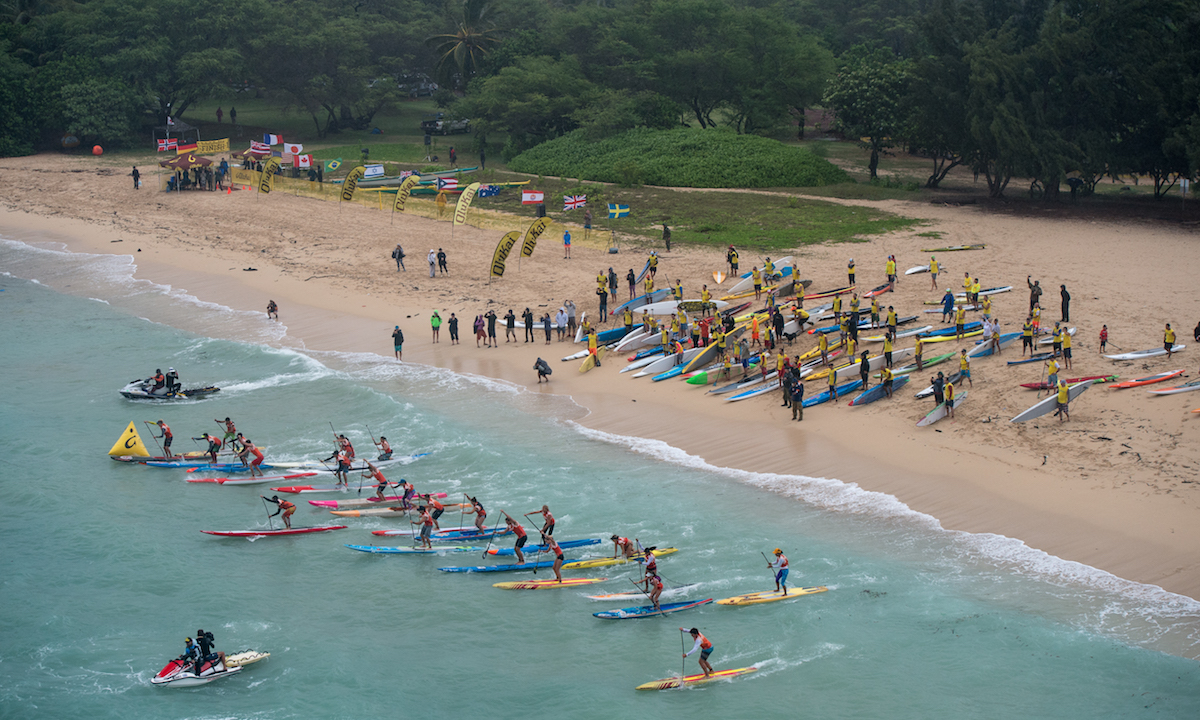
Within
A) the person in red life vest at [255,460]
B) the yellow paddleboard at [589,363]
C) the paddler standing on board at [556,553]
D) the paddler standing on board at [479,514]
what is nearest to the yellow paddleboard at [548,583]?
the paddler standing on board at [556,553]

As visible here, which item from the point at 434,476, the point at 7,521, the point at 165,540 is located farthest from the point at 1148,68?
the point at 7,521

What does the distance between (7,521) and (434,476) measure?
35.9 ft

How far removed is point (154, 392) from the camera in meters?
32.9

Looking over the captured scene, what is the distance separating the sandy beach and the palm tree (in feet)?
78.0

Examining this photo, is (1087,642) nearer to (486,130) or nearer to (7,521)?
(7,521)

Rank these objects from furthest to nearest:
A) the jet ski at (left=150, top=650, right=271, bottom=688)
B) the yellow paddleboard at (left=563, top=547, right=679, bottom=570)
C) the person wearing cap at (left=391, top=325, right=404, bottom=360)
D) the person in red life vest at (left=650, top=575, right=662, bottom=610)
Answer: the person wearing cap at (left=391, top=325, right=404, bottom=360), the yellow paddleboard at (left=563, top=547, right=679, bottom=570), the person in red life vest at (left=650, top=575, right=662, bottom=610), the jet ski at (left=150, top=650, right=271, bottom=688)

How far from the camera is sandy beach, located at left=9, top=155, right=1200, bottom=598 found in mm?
22531

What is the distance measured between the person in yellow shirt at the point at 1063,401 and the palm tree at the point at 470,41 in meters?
60.1

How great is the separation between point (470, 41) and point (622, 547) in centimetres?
6307

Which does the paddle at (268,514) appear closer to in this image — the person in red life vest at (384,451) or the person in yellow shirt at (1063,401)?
the person in red life vest at (384,451)

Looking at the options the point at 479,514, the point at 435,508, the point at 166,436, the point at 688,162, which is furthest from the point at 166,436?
the point at 688,162

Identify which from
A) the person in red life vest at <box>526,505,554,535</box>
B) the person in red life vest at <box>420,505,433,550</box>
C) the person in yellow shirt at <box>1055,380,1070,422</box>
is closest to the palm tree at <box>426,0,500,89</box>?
the person in red life vest at <box>420,505,433,550</box>

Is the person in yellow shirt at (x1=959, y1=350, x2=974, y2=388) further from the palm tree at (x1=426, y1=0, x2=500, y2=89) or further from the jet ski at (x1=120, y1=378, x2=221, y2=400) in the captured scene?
the palm tree at (x1=426, y1=0, x2=500, y2=89)

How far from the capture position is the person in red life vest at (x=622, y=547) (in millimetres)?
21688
